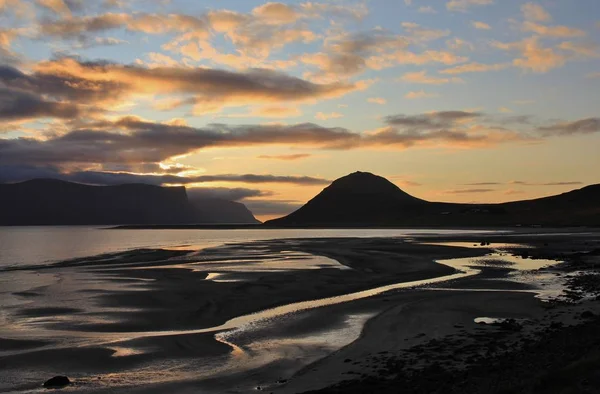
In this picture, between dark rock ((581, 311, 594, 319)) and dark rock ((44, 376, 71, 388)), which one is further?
dark rock ((581, 311, 594, 319))

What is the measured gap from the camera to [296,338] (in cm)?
2011

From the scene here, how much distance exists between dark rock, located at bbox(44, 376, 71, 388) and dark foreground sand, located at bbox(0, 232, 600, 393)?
30cm

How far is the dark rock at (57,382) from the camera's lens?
1446cm

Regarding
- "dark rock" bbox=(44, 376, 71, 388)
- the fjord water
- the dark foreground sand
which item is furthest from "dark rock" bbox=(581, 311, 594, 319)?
"dark rock" bbox=(44, 376, 71, 388)

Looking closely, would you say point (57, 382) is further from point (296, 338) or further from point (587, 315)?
point (587, 315)

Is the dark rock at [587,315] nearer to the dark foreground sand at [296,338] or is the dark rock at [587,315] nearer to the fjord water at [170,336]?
the dark foreground sand at [296,338]

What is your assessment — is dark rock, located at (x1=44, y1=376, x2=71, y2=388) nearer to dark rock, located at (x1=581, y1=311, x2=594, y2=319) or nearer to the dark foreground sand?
the dark foreground sand

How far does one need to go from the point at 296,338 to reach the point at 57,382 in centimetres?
877

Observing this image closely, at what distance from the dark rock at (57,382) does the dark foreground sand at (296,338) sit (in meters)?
0.30

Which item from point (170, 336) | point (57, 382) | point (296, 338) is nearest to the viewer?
point (57, 382)

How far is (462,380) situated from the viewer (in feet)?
43.2

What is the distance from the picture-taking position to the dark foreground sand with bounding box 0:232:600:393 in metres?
14.2

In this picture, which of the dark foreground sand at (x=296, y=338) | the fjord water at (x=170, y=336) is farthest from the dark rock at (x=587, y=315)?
the fjord water at (x=170, y=336)

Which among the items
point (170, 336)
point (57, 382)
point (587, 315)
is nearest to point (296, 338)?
point (170, 336)
